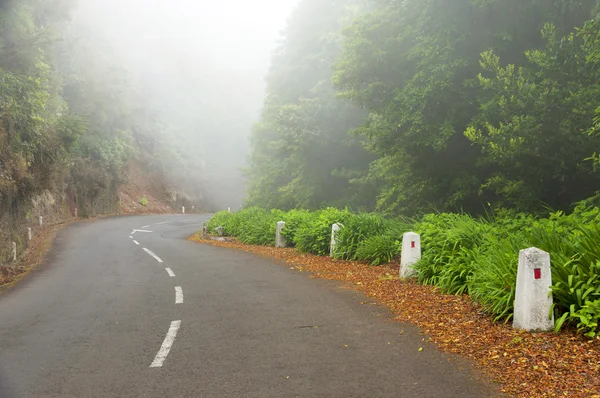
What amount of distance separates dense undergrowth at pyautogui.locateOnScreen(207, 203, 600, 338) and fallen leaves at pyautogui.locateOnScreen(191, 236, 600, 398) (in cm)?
25

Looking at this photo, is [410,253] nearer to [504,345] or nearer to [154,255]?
[504,345]

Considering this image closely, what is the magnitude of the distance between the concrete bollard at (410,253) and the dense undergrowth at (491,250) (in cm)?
20

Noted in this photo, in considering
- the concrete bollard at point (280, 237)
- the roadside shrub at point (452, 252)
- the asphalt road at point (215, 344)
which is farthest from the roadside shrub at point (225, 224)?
the roadside shrub at point (452, 252)

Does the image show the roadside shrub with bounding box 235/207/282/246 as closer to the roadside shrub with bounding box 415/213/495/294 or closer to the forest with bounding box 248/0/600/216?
the forest with bounding box 248/0/600/216

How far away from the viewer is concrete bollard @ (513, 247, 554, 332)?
5.48m

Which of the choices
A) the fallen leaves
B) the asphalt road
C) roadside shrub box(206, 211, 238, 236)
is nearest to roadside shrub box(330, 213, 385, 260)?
the asphalt road

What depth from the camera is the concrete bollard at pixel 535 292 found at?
5.48 m

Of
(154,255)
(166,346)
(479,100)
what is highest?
(479,100)

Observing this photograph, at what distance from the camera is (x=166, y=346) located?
5.80 meters

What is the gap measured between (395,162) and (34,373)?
12.5 meters

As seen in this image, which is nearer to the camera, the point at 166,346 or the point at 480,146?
the point at 166,346

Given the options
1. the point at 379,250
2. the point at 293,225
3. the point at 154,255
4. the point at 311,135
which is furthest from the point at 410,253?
the point at 311,135

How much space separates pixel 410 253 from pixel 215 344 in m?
5.00

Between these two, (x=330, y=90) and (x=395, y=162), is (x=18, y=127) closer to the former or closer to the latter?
(x=395, y=162)
